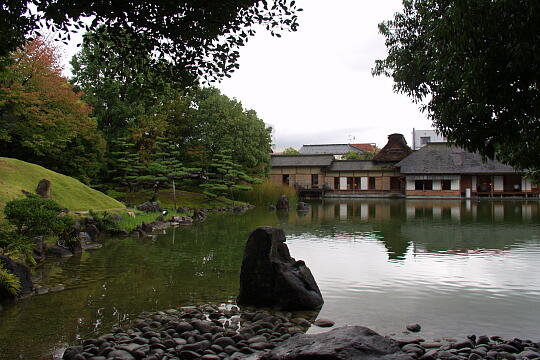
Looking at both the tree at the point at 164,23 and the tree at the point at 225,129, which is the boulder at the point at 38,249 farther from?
the tree at the point at 225,129

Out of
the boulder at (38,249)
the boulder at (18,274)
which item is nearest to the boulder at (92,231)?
the boulder at (38,249)

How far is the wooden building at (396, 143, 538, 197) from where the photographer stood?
40531 millimetres

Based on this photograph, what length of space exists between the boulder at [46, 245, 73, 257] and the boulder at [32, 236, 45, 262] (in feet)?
1.14

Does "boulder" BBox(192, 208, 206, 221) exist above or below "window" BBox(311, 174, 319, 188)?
below

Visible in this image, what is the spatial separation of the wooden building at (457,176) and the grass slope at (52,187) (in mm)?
31970

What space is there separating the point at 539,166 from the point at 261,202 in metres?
26.9

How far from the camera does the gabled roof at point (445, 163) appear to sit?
40812mm

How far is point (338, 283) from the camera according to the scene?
28.0ft

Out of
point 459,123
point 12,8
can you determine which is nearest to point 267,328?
point 459,123

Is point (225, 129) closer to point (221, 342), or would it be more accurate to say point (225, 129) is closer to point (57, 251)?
point (57, 251)

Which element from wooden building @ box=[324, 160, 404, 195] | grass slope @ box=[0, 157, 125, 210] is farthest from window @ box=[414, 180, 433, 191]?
grass slope @ box=[0, 157, 125, 210]

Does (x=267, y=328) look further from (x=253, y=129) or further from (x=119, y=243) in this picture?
(x=253, y=129)

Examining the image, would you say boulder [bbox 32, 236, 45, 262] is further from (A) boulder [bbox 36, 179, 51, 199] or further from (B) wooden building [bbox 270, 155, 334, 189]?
(B) wooden building [bbox 270, 155, 334, 189]

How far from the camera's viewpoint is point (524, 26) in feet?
12.8
